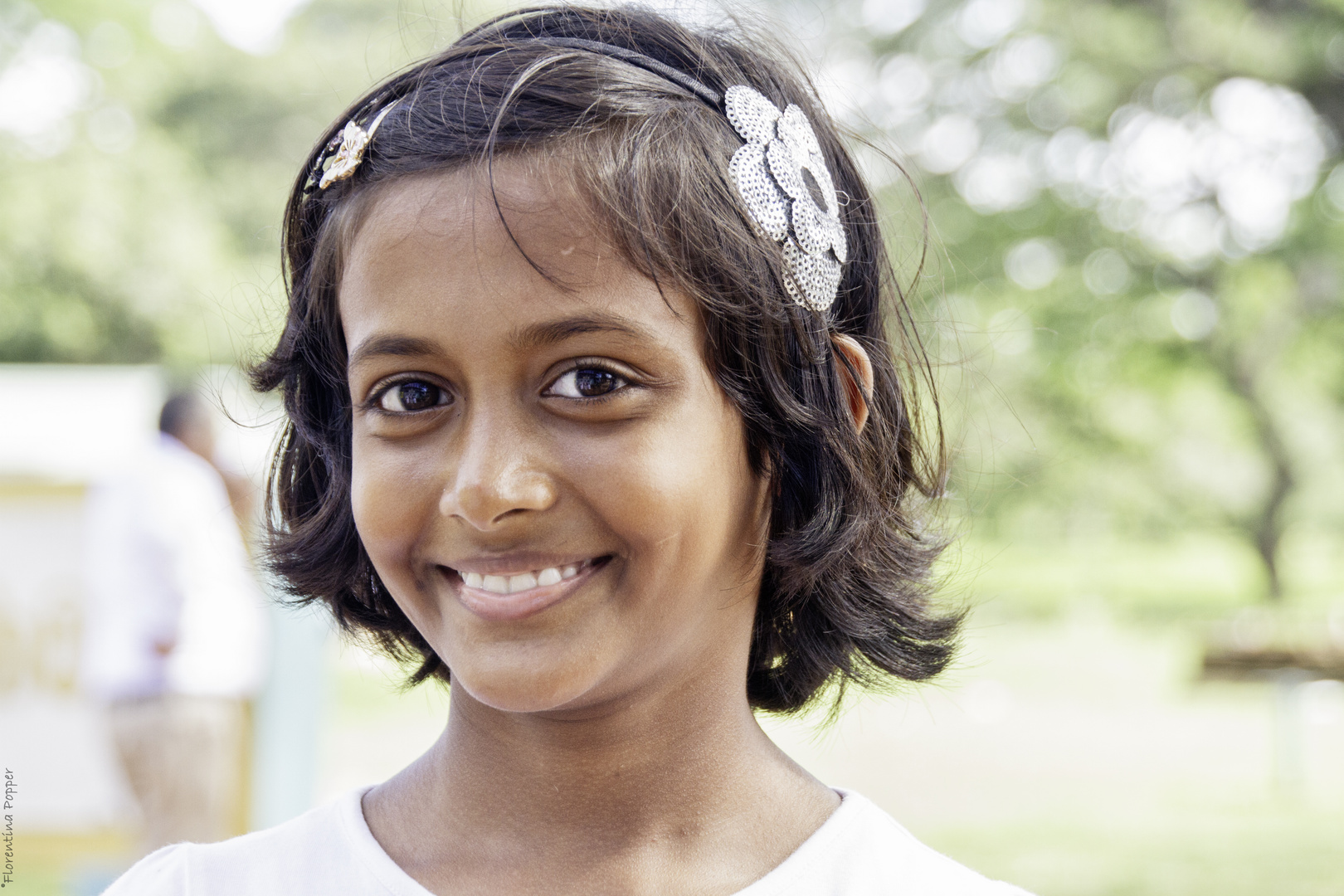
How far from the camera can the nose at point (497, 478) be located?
127 centimetres

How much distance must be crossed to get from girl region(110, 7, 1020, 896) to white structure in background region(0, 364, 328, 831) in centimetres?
404

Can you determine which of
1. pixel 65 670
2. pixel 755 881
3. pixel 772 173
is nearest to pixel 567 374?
pixel 772 173

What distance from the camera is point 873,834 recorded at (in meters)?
1.49

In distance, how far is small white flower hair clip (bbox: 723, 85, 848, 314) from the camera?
1.52m

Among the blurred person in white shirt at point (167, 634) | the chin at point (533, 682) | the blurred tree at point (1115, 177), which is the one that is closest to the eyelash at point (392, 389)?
the chin at point (533, 682)

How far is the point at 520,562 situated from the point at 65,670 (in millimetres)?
4934

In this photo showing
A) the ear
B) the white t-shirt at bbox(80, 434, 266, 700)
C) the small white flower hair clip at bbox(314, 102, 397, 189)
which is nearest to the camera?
the small white flower hair clip at bbox(314, 102, 397, 189)

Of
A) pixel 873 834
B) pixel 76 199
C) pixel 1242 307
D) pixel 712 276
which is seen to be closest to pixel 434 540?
pixel 712 276

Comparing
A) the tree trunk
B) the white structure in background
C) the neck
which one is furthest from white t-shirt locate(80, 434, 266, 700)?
the tree trunk

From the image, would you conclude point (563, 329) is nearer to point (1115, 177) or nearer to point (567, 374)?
point (567, 374)

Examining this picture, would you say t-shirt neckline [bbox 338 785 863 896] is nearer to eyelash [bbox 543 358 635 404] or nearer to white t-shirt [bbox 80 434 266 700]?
eyelash [bbox 543 358 635 404]

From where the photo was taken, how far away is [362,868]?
Answer: 4.72ft

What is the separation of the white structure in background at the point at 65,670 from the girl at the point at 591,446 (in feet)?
13.3

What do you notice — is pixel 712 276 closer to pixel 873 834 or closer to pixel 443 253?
pixel 443 253
